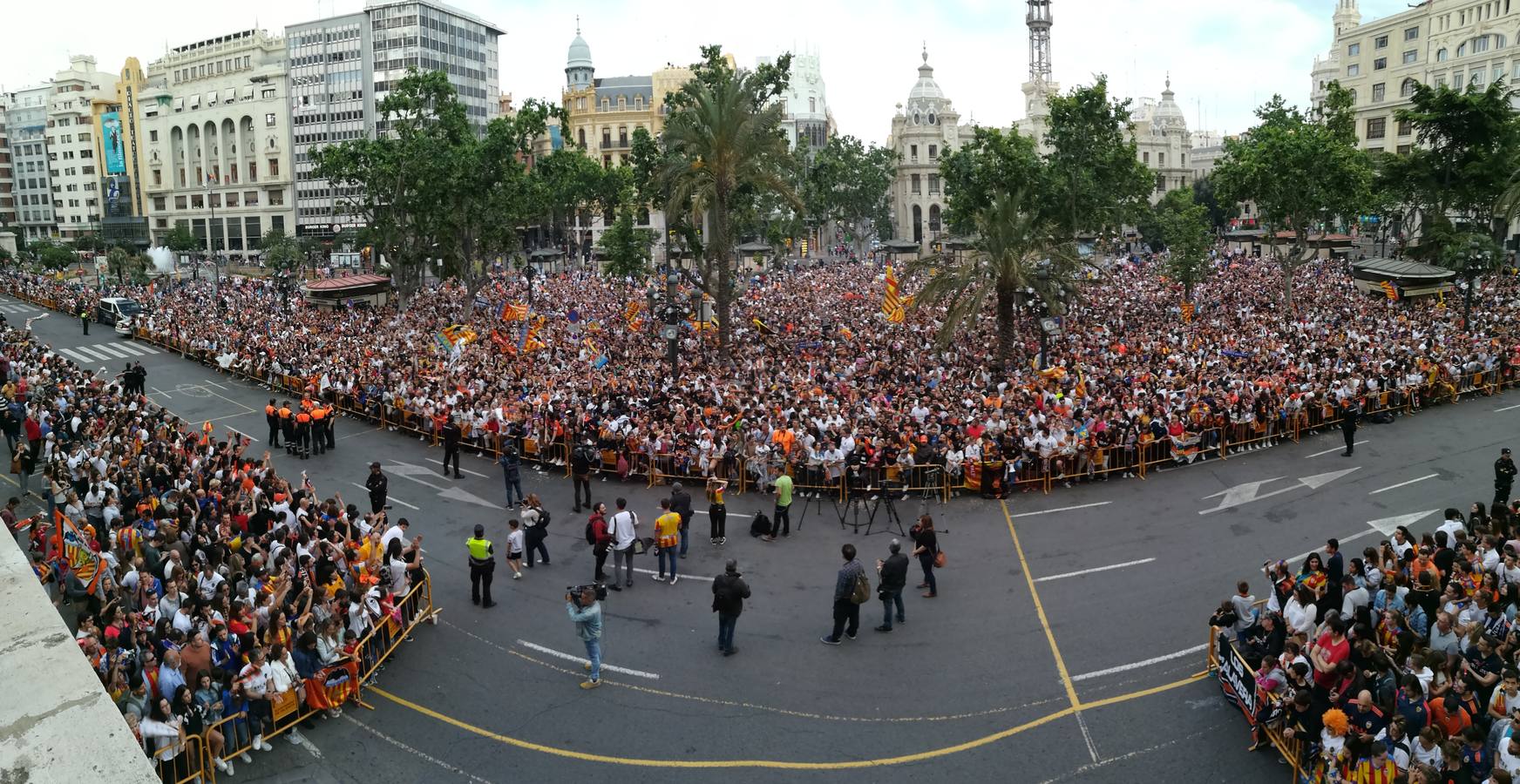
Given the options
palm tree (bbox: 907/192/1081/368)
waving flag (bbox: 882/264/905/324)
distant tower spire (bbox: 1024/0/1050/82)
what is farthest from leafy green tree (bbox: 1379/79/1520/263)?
distant tower spire (bbox: 1024/0/1050/82)

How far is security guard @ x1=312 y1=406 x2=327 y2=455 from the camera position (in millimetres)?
24656

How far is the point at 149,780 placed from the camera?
3795 millimetres

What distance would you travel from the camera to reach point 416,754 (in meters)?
10.9

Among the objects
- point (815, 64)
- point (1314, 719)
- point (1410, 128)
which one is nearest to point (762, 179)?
point (1314, 719)

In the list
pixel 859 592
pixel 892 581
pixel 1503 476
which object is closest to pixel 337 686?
pixel 859 592

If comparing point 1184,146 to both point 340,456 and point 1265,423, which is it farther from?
point 340,456

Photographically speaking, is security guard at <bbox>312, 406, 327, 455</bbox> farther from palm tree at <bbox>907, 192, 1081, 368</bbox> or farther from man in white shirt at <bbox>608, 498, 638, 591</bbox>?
palm tree at <bbox>907, 192, 1081, 368</bbox>

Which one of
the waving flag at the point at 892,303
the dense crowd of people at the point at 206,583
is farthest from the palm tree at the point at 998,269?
the dense crowd of people at the point at 206,583

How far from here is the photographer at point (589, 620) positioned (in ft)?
39.1

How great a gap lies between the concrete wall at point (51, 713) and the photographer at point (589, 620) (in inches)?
272

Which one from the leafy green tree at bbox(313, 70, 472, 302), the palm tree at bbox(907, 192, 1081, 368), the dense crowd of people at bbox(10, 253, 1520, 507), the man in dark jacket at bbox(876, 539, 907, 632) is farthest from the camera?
the leafy green tree at bbox(313, 70, 472, 302)

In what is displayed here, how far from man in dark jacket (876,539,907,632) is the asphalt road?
0.78 ft

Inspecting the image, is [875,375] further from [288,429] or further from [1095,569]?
[288,429]

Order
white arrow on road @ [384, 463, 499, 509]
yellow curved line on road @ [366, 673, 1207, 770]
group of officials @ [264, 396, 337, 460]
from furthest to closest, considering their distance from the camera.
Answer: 1. group of officials @ [264, 396, 337, 460]
2. white arrow on road @ [384, 463, 499, 509]
3. yellow curved line on road @ [366, 673, 1207, 770]
